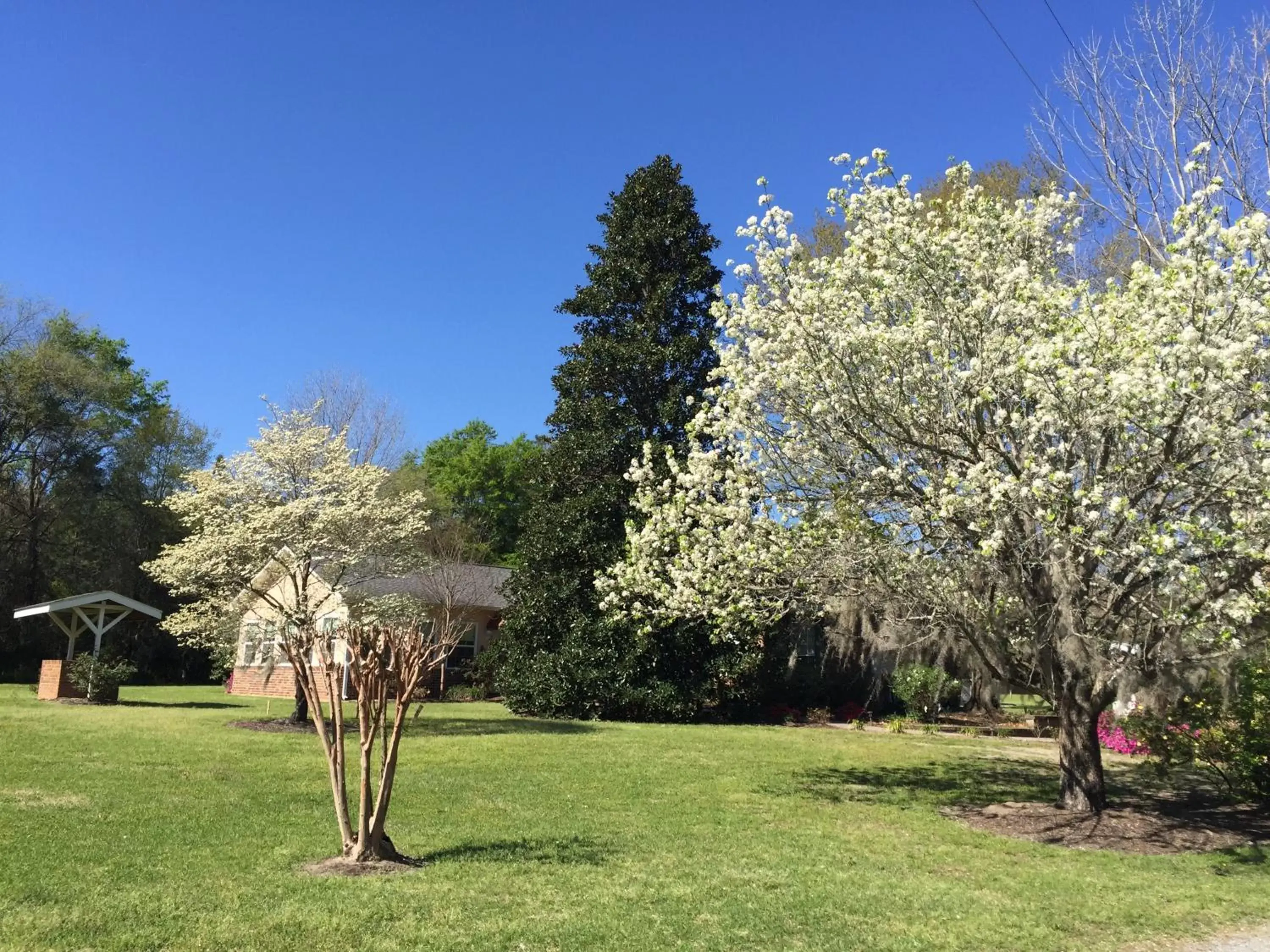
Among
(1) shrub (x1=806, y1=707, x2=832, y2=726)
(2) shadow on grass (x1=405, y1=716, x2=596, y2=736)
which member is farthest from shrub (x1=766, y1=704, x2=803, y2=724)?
(2) shadow on grass (x1=405, y1=716, x2=596, y2=736)

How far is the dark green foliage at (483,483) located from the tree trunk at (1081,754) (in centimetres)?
3518

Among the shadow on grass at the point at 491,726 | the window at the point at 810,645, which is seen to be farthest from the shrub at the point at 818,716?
the shadow on grass at the point at 491,726

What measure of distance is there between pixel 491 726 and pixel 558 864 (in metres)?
10.8

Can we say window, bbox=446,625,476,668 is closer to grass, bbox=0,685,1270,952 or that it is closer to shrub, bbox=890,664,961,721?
shrub, bbox=890,664,961,721

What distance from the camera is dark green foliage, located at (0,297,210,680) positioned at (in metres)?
32.3

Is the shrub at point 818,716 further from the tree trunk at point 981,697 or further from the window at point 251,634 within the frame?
the window at point 251,634

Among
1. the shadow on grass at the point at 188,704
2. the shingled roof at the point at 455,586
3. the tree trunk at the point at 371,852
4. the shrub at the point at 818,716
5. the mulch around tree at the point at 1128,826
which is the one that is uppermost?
the shingled roof at the point at 455,586

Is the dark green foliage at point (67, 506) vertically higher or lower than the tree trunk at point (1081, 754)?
higher

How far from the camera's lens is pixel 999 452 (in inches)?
321

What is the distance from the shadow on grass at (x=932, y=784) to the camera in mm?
11016

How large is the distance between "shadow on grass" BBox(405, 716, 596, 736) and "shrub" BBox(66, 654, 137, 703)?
7.43 meters

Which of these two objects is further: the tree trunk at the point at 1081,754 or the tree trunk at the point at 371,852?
the tree trunk at the point at 1081,754

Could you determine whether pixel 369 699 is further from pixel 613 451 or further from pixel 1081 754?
pixel 613 451

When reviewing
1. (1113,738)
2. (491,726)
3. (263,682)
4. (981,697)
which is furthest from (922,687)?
(263,682)
